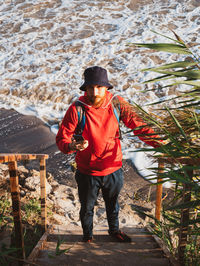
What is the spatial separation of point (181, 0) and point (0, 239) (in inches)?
537

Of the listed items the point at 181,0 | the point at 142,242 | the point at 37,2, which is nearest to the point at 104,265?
the point at 142,242

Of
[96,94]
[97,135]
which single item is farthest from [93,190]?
[96,94]

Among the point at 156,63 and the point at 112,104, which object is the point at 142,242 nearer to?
the point at 112,104

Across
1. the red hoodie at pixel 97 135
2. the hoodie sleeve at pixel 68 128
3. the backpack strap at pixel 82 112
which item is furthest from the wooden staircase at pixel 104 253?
the backpack strap at pixel 82 112

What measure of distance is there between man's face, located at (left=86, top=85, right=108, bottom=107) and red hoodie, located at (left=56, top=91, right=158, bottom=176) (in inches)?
1.8

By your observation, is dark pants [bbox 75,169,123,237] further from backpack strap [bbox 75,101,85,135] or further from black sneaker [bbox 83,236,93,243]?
backpack strap [bbox 75,101,85,135]

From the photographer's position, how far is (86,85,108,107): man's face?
222 centimetres

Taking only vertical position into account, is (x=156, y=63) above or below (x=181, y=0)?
below

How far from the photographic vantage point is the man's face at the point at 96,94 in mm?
2225

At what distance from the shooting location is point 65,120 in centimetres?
228

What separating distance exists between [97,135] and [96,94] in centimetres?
36

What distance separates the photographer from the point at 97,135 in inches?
89.0

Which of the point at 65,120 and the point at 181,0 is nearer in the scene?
the point at 65,120

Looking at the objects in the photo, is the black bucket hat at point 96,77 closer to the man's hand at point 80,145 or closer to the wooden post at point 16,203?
the man's hand at point 80,145
